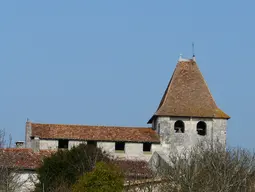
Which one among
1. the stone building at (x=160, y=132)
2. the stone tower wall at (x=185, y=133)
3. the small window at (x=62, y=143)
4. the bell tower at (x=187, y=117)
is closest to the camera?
the stone building at (x=160, y=132)

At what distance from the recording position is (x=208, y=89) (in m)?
67.1

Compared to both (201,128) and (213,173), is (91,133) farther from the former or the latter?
(213,173)

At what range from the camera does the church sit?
64125 millimetres

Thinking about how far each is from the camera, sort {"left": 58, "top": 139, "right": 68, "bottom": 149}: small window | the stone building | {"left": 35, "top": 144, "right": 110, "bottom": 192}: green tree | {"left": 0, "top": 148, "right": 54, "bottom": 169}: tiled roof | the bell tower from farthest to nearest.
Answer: the bell tower, {"left": 58, "top": 139, "right": 68, "bottom": 149}: small window, the stone building, {"left": 0, "top": 148, "right": 54, "bottom": 169}: tiled roof, {"left": 35, "top": 144, "right": 110, "bottom": 192}: green tree

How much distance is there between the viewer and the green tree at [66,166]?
52.4 metres

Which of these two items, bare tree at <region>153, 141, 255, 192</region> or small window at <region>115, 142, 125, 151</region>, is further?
small window at <region>115, 142, 125, 151</region>

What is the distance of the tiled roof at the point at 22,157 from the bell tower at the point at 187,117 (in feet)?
29.9

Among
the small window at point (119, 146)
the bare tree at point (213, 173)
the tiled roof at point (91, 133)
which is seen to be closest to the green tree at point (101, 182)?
the bare tree at point (213, 173)

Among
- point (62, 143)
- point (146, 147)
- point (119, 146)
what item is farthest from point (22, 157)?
point (146, 147)

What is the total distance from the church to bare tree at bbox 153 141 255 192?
23.0 feet

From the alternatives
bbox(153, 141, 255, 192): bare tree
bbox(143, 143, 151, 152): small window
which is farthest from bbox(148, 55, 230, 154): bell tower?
bbox(153, 141, 255, 192): bare tree

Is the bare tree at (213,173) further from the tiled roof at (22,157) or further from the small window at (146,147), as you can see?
the tiled roof at (22,157)

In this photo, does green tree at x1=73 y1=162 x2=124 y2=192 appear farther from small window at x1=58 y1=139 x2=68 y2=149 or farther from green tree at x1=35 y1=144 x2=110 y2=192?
small window at x1=58 y1=139 x2=68 y2=149

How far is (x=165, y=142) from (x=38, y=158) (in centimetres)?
992
